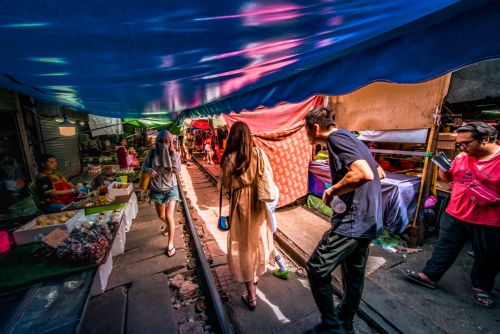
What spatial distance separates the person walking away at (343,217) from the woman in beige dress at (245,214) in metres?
0.80

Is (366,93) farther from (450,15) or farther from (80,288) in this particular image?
(80,288)

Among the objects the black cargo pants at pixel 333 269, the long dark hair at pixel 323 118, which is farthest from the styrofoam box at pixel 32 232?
the long dark hair at pixel 323 118

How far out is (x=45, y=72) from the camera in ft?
6.56

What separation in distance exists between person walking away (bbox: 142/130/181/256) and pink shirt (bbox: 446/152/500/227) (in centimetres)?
456

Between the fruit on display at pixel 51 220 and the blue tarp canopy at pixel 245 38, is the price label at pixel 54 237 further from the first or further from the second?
the blue tarp canopy at pixel 245 38

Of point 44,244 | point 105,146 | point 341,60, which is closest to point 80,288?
point 44,244

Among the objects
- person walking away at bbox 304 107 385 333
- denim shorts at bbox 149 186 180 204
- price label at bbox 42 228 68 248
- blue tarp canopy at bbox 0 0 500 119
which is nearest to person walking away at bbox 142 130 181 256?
denim shorts at bbox 149 186 180 204

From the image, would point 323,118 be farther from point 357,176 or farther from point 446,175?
point 446,175

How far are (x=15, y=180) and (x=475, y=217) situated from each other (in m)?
8.98

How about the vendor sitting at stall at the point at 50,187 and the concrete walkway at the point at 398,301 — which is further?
the vendor sitting at stall at the point at 50,187

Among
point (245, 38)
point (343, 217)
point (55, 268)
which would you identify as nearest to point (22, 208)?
point (55, 268)

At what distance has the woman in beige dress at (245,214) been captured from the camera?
2459 mm

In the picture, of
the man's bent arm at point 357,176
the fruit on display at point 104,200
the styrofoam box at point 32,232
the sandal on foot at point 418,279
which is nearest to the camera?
the man's bent arm at point 357,176

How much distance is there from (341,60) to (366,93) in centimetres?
345
